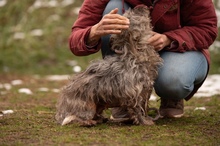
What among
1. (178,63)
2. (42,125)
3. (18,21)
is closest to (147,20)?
(178,63)

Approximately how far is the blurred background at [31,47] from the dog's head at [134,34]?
3.01 meters

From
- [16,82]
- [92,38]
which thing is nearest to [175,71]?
[92,38]

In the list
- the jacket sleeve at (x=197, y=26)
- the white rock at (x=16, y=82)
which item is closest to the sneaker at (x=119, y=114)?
the jacket sleeve at (x=197, y=26)

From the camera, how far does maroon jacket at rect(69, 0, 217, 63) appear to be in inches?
136

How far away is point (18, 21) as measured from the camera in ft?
23.7

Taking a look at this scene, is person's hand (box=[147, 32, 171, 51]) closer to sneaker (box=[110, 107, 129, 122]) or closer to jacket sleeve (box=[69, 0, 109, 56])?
jacket sleeve (box=[69, 0, 109, 56])

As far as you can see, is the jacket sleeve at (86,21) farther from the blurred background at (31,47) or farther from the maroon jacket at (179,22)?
the blurred background at (31,47)

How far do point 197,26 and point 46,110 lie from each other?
5.22 feet

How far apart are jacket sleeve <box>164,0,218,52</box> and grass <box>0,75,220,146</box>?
622 millimetres

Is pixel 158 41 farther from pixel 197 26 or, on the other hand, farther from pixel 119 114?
pixel 119 114

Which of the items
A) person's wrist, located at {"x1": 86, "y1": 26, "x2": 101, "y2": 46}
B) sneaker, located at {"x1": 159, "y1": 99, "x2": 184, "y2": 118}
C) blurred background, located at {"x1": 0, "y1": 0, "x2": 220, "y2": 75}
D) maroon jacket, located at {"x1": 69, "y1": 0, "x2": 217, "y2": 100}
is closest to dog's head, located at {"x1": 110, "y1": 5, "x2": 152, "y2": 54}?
person's wrist, located at {"x1": 86, "y1": 26, "x2": 101, "y2": 46}

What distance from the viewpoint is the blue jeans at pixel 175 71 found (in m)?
3.43

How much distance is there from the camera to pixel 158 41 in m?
3.30

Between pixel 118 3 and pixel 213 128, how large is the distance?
1.23m
